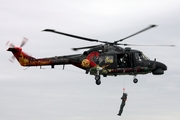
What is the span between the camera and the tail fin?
37.1 m

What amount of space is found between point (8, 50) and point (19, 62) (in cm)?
243

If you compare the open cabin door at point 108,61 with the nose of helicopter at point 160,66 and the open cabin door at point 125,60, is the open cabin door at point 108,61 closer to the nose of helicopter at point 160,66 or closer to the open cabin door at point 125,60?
the open cabin door at point 125,60

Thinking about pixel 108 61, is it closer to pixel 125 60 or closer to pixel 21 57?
pixel 125 60

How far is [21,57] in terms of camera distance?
3778 cm

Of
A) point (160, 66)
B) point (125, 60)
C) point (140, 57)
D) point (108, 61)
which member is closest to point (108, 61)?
point (108, 61)


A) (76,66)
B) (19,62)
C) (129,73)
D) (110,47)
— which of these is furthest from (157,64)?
(19,62)

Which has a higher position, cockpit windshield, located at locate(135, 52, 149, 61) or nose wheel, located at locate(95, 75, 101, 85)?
cockpit windshield, located at locate(135, 52, 149, 61)

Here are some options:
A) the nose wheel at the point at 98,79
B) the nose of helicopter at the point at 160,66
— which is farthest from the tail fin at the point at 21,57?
the nose of helicopter at the point at 160,66

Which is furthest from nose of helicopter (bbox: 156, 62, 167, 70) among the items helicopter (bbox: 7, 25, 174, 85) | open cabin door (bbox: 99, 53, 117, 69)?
open cabin door (bbox: 99, 53, 117, 69)

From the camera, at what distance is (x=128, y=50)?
35.9 metres

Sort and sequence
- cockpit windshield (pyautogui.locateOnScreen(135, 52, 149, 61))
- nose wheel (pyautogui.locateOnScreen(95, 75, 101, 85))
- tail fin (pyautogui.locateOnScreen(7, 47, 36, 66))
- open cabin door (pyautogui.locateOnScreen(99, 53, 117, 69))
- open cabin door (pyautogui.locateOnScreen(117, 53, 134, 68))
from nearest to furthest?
nose wheel (pyautogui.locateOnScreen(95, 75, 101, 85)) < open cabin door (pyautogui.locateOnScreen(99, 53, 117, 69)) < open cabin door (pyautogui.locateOnScreen(117, 53, 134, 68)) < cockpit windshield (pyautogui.locateOnScreen(135, 52, 149, 61)) < tail fin (pyautogui.locateOnScreen(7, 47, 36, 66))

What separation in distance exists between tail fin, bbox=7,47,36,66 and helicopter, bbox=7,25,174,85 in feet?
0.43

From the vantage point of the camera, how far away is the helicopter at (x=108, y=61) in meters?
35.1

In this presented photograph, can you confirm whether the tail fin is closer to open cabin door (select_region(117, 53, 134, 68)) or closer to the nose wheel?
the nose wheel
